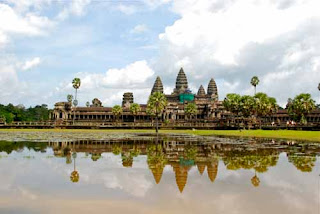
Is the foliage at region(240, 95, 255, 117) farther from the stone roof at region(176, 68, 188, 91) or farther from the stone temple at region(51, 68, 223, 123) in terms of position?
the stone roof at region(176, 68, 188, 91)

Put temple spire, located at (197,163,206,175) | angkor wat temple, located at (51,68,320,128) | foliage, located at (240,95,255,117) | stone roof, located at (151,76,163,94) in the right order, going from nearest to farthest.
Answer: temple spire, located at (197,163,206,175), foliage, located at (240,95,255,117), angkor wat temple, located at (51,68,320,128), stone roof, located at (151,76,163,94)

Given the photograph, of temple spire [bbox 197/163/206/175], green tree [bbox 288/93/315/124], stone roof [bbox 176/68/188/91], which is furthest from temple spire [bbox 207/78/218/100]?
temple spire [bbox 197/163/206/175]

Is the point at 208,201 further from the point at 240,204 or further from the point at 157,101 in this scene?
the point at 157,101

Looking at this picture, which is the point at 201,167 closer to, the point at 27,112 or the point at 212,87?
the point at 212,87

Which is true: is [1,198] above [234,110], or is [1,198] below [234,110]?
below

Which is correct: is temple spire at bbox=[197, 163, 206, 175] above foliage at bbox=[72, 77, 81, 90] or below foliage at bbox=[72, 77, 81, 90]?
below

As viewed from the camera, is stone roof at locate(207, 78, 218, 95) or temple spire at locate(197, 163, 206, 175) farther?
stone roof at locate(207, 78, 218, 95)

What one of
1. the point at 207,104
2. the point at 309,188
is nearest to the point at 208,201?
the point at 309,188

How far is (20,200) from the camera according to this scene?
11445 millimetres

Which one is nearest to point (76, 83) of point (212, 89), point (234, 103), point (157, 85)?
point (234, 103)

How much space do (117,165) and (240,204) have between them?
991 cm

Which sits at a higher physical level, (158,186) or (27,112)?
(27,112)

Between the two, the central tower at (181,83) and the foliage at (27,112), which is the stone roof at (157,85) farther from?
the foliage at (27,112)

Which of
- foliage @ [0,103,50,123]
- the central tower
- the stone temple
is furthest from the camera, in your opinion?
the central tower
